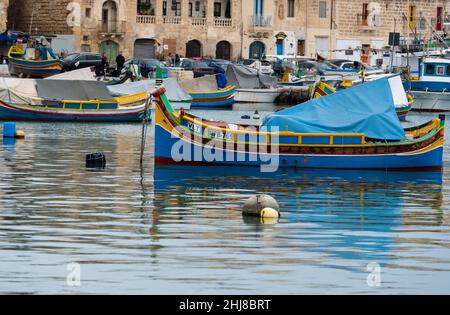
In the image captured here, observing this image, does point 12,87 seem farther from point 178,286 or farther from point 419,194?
point 178,286

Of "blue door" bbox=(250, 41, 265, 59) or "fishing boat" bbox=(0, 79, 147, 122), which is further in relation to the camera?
"blue door" bbox=(250, 41, 265, 59)

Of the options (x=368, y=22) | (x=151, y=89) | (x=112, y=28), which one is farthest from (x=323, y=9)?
(x=151, y=89)

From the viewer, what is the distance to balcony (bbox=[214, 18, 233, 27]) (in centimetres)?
8969

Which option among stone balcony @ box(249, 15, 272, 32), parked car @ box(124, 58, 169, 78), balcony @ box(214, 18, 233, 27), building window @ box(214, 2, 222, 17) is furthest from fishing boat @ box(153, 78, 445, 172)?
stone balcony @ box(249, 15, 272, 32)

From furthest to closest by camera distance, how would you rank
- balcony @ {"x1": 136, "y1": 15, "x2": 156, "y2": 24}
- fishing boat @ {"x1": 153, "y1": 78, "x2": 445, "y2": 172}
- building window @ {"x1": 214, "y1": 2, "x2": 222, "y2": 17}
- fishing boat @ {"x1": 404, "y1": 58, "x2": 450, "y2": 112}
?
building window @ {"x1": 214, "y1": 2, "x2": 222, "y2": 17}, balcony @ {"x1": 136, "y1": 15, "x2": 156, "y2": 24}, fishing boat @ {"x1": 404, "y1": 58, "x2": 450, "y2": 112}, fishing boat @ {"x1": 153, "y1": 78, "x2": 445, "y2": 172}

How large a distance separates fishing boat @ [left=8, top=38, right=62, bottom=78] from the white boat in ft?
32.4

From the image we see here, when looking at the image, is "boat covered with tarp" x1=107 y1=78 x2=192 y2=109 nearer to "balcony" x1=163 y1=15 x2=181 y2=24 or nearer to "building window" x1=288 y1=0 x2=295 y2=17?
"balcony" x1=163 y1=15 x2=181 y2=24

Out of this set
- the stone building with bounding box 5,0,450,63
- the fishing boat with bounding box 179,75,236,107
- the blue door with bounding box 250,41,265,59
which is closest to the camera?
the fishing boat with bounding box 179,75,236,107

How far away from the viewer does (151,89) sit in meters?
58.6

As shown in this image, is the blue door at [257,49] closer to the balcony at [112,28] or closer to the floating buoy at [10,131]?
the balcony at [112,28]

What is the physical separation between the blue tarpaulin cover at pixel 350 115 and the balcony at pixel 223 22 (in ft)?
179

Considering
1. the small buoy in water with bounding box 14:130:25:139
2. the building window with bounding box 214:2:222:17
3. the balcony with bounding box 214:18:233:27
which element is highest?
the building window with bounding box 214:2:222:17

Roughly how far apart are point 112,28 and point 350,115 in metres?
52.3

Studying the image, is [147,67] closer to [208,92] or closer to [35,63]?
[35,63]
